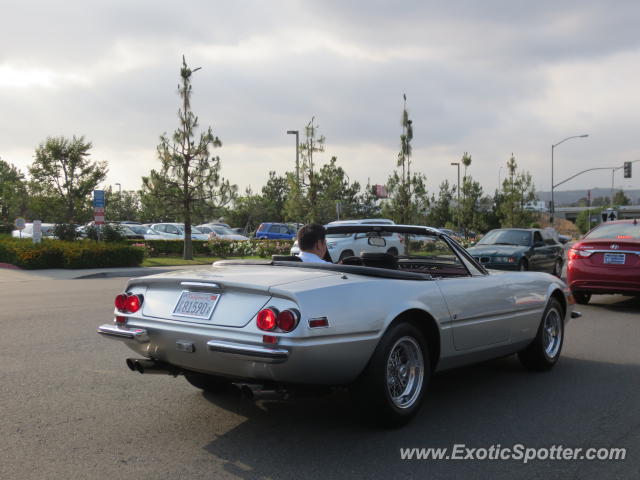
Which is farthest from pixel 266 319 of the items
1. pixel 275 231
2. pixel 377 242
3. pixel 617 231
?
pixel 275 231

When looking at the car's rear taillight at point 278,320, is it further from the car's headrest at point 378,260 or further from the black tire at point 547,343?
the black tire at point 547,343

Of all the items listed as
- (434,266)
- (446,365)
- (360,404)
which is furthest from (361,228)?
(360,404)

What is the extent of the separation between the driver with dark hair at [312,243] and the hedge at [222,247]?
22.4 meters

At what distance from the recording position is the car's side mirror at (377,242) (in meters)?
5.90

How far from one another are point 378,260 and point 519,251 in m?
12.3

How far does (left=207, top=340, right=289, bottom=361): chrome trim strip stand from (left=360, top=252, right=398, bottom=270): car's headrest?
5.83ft

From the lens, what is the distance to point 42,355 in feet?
22.2

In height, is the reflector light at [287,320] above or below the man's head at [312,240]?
below

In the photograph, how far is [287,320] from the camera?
3799 mm

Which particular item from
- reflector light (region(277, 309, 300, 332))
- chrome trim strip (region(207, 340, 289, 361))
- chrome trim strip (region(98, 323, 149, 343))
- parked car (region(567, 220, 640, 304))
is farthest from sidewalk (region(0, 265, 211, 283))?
reflector light (region(277, 309, 300, 332))

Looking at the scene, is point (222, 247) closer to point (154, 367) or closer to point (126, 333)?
point (126, 333)

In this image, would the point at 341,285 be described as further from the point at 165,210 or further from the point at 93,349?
the point at 165,210

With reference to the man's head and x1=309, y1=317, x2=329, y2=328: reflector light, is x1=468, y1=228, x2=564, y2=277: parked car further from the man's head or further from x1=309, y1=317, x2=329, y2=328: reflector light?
x1=309, y1=317, x2=329, y2=328: reflector light

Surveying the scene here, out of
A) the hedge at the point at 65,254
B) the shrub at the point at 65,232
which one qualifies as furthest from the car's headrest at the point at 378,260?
the shrub at the point at 65,232
